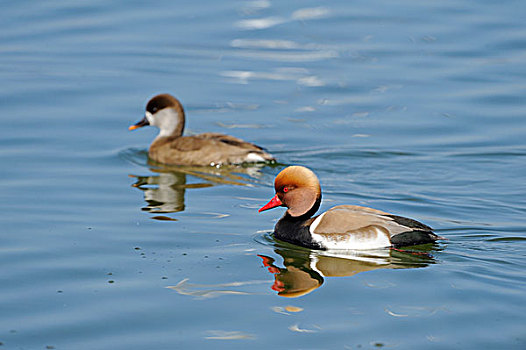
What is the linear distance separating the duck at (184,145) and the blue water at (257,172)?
195 mm

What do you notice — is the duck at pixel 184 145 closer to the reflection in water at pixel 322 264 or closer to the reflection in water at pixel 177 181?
the reflection in water at pixel 177 181

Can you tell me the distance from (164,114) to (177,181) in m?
1.72

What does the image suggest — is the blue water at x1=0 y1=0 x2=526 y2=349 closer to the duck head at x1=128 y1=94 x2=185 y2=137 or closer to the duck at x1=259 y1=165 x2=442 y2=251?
the duck at x1=259 y1=165 x2=442 y2=251

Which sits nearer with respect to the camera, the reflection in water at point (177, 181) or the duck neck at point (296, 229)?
the duck neck at point (296, 229)

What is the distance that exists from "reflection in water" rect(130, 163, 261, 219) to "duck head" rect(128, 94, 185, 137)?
92 cm

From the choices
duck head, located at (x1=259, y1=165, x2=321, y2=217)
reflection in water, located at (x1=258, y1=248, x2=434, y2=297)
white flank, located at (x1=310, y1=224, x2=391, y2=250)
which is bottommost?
reflection in water, located at (x1=258, y1=248, x2=434, y2=297)

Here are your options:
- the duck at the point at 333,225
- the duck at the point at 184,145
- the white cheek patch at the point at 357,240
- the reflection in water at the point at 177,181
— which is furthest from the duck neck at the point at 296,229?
the duck at the point at 184,145

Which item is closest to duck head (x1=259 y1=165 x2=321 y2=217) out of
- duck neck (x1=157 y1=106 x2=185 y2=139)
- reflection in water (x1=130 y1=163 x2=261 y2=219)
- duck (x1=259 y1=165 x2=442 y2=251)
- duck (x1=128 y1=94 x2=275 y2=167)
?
duck (x1=259 y1=165 x2=442 y2=251)

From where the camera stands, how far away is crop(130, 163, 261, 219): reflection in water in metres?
10.4

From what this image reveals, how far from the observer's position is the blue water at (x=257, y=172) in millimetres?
6906

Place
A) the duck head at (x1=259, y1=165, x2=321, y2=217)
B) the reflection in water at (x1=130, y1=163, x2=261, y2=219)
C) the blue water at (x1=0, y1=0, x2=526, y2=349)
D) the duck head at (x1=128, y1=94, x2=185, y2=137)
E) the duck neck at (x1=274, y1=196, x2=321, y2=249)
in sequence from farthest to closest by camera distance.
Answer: the duck head at (x1=128, y1=94, x2=185, y2=137) → the reflection in water at (x1=130, y1=163, x2=261, y2=219) → the duck head at (x1=259, y1=165, x2=321, y2=217) → the duck neck at (x1=274, y1=196, x2=321, y2=249) → the blue water at (x1=0, y1=0, x2=526, y2=349)

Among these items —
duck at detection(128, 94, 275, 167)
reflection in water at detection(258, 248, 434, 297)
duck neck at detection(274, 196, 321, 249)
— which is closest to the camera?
reflection in water at detection(258, 248, 434, 297)

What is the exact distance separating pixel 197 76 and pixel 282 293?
8.89 meters

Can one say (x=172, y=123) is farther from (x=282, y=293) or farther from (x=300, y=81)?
(x=282, y=293)
